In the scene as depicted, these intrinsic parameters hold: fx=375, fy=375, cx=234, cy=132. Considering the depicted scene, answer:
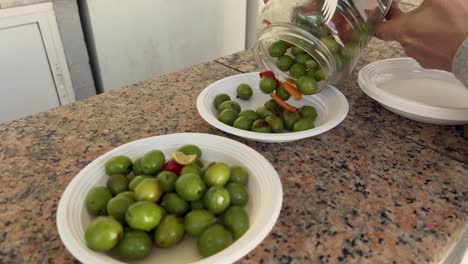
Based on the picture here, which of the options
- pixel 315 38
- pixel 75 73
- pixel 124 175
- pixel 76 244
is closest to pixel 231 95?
pixel 315 38

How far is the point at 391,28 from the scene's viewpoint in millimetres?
812

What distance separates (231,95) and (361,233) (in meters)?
0.51

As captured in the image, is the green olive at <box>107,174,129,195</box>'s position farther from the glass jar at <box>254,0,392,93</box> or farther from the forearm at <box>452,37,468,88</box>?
Answer: the forearm at <box>452,37,468,88</box>

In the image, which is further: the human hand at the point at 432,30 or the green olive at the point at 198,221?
the human hand at the point at 432,30

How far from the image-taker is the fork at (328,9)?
73cm

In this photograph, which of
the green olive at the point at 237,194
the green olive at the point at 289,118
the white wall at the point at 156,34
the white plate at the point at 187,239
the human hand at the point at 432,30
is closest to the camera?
the white plate at the point at 187,239

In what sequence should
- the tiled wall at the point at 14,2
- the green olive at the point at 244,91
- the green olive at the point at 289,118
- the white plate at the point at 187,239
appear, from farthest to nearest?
the tiled wall at the point at 14,2 → the green olive at the point at 244,91 → the green olive at the point at 289,118 → the white plate at the point at 187,239

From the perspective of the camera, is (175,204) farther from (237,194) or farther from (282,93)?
(282,93)

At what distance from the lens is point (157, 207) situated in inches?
21.6

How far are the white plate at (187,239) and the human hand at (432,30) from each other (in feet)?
1.42

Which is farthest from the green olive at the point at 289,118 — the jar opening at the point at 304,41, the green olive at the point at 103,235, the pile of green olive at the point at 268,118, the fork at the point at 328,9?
the green olive at the point at 103,235

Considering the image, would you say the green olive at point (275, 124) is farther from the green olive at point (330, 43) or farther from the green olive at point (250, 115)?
the green olive at point (330, 43)

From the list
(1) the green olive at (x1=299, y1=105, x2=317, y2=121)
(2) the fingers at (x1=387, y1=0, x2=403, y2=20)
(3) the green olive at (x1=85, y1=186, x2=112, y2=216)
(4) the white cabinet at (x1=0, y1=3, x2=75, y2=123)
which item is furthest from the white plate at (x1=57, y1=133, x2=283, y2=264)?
(4) the white cabinet at (x1=0, y1=3, x2=75, y2=123)

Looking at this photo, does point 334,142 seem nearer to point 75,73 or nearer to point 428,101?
point 428,101
